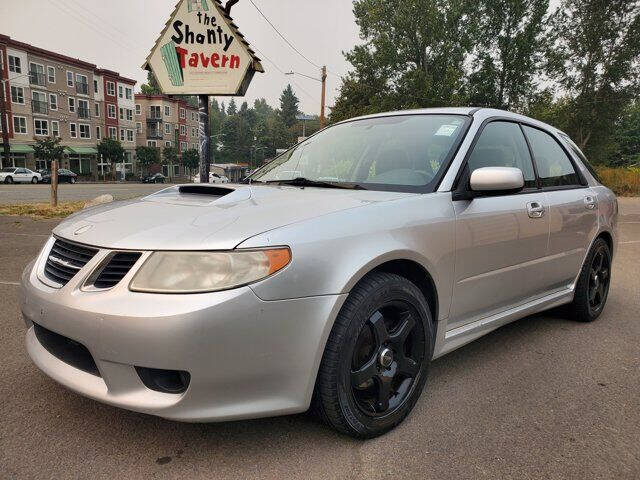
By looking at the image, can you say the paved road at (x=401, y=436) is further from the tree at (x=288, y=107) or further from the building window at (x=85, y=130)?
the tree at (x=288, y=107)

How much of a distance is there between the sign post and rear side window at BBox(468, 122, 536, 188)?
4.77 meters

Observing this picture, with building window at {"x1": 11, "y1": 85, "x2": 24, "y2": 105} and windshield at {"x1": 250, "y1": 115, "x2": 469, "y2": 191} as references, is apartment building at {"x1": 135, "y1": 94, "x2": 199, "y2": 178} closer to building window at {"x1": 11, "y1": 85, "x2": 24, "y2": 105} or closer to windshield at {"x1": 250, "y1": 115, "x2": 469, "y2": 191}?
building window at {"x1": 11, "y1": 85, "x2": 24, "y2": 105}

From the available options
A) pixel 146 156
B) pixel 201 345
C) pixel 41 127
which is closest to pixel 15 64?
pixel 41 127

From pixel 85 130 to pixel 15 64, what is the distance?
33.0ft

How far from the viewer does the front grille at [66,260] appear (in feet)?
6.43

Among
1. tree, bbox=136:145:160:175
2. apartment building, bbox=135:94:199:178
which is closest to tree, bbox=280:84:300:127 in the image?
apartment building, bbox=135:94:199:178

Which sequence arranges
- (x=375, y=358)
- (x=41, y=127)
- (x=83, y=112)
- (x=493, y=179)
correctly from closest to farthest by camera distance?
1. (x=375, y=358)
2. (x=493, y=179)
3. (x=41, y=127)
4. (x=83, y=112)

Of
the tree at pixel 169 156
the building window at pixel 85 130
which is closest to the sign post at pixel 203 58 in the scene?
the building window at pixel 85 130

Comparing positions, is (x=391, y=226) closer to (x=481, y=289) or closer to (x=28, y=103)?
(x=481, y=289)

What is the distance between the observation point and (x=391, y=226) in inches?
85.4

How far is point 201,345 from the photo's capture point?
1688 mm

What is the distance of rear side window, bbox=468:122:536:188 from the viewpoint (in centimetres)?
285

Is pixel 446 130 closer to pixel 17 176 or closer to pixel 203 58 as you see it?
pixel 203 58

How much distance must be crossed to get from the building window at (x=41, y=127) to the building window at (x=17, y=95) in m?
2.18
